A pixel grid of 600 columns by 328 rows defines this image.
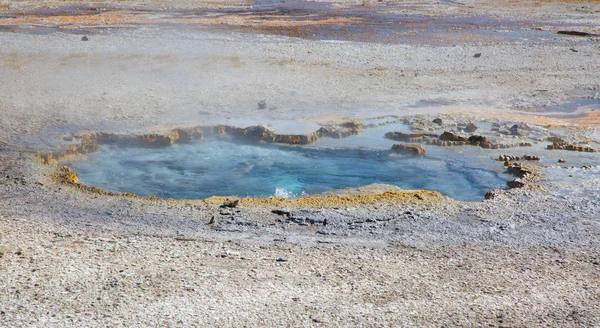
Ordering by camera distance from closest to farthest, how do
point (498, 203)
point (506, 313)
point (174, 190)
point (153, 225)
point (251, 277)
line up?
1. point (506, 313)
2. point (251, 277)
3. point (153, 225)
4. point (498, 203)
5. point (174, 190)

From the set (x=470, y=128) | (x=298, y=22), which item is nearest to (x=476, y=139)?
(x=470, y=128)

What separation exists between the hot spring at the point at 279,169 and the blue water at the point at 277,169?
0.04 feet

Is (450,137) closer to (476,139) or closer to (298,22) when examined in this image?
(476,139)

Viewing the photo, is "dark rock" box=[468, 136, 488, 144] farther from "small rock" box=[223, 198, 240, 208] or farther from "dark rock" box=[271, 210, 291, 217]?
A: "small rock" box=[223, 198, 240, 208]

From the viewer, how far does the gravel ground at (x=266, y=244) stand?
4.82 m

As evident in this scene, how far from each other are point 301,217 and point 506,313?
8.01 ft

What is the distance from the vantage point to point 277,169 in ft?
29.1

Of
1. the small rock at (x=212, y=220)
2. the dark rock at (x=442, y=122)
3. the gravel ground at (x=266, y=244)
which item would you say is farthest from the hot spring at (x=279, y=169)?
the small rock at (x=212, y=220)

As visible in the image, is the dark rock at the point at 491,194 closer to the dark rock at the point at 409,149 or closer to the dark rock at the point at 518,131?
the dark rock at the point at 409,149

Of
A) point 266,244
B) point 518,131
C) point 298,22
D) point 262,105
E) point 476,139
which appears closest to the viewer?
point 266,244

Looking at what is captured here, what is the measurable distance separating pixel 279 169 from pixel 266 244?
9.39 ft

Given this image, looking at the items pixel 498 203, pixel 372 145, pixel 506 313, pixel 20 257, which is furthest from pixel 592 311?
pixel 372 145

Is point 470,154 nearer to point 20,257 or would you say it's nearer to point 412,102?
point 412,102

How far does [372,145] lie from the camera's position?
9.82 metres
